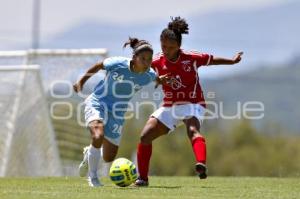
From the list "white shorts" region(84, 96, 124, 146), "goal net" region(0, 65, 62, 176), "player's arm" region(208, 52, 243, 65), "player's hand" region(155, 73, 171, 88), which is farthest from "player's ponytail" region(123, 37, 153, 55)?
"goal net" region(0, 65, 62, 176)

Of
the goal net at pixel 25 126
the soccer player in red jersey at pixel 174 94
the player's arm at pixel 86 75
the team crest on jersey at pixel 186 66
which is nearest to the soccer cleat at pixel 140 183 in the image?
the soccer player in red jersey at pixel 174 94

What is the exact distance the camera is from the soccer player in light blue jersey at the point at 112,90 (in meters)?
15.4

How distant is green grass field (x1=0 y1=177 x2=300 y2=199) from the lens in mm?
13578

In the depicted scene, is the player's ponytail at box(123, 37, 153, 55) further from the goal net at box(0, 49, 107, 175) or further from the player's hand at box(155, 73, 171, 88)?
the goal net at box(0, 49, 107, 175)

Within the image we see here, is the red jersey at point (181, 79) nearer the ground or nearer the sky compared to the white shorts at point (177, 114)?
nearer the sky

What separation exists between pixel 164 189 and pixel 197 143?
109 cm

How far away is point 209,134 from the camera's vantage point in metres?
143

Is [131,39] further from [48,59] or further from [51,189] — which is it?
[48,59]

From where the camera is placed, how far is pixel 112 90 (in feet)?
51.8

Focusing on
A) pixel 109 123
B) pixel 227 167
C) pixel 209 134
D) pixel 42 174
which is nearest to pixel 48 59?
pixel 42 174

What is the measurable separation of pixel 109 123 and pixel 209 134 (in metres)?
128

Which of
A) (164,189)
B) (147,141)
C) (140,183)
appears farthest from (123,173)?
(147,141)

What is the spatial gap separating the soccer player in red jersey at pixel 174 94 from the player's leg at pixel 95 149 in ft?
2.92

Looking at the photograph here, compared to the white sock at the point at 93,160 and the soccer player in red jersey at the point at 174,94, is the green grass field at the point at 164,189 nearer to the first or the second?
the white sock at the point at 93,160
